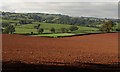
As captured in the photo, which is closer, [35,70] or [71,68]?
[35,70]

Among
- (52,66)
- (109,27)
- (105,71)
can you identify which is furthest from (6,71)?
(109,27)

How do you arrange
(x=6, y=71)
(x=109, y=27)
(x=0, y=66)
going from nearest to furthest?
(x=6, y=71) → (x=0, y=66) → (x=109, y=27)

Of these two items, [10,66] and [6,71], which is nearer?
[6,71]

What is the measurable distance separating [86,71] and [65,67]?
112cm

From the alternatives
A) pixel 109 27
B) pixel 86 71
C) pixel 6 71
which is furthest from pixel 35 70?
pixel 109 27

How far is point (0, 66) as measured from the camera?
12.1 meters

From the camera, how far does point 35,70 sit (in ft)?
37.7

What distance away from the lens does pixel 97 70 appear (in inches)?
484

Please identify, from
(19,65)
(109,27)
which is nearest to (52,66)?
(19,65)

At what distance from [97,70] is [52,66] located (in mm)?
2087

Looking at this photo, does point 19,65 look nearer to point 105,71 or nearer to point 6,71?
point 6,71

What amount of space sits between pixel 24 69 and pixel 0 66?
1.32 meters

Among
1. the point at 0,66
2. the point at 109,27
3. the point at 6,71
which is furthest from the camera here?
the point at 109,27

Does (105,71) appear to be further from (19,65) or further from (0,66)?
(0,66)
